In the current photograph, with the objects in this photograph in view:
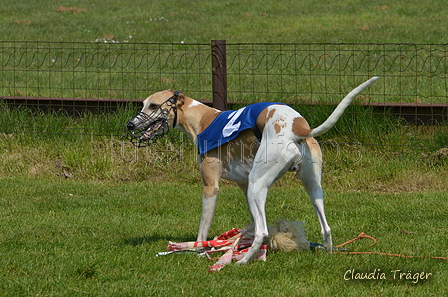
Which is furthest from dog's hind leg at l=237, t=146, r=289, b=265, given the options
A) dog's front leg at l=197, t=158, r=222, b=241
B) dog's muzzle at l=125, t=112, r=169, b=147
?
dog's muzzle at l=125, t=112, r=169, b=147

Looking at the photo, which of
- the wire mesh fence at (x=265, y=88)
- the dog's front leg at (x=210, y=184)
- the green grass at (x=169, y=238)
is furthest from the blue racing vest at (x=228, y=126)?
the wire mesh fence at (x=265, y=88)

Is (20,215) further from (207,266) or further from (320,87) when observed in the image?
(320,87)

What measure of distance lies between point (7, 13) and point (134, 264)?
22022 mm

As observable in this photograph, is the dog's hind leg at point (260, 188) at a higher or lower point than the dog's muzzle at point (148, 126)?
lower

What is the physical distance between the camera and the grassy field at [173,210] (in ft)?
15.7

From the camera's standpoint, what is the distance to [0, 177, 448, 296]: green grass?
185 inches

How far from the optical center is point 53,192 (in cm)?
785

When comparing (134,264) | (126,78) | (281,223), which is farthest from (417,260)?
(126,78)

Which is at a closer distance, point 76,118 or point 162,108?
point 162,108

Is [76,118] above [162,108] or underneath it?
underneath

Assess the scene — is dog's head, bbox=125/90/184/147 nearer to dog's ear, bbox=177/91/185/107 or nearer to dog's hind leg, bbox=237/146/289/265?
dog's ear, bbox=177/91/185/107

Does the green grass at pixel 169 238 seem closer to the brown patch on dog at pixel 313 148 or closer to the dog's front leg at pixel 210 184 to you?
the dog's front leg at pixel 210 184

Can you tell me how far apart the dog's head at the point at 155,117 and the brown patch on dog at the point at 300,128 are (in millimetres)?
1333

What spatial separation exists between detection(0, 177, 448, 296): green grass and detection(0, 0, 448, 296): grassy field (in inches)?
0.6
